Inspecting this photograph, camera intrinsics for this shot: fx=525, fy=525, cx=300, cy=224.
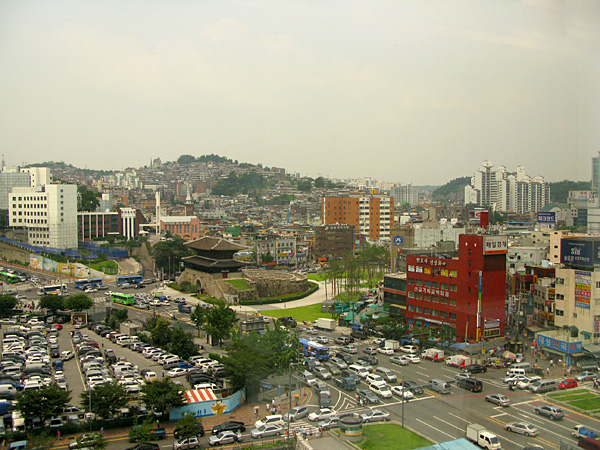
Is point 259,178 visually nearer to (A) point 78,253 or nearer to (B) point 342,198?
(B) point 342,198

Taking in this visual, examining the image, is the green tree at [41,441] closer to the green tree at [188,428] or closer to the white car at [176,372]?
the green tree at [188,428]

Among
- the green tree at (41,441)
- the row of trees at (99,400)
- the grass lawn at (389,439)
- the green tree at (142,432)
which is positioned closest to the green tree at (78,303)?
the row of trees at (99,400)

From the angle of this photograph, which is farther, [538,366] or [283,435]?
[538,366]

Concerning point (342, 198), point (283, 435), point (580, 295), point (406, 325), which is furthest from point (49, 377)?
point (342, 198)

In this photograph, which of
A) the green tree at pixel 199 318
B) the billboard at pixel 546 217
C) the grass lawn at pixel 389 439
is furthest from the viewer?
the billboard at pixel 546 217

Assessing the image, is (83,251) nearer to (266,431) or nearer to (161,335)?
(161,335)

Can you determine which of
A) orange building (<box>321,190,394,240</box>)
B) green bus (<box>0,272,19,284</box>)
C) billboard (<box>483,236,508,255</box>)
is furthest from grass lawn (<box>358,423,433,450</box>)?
orange building (<box>321,190,394,240</box>)
